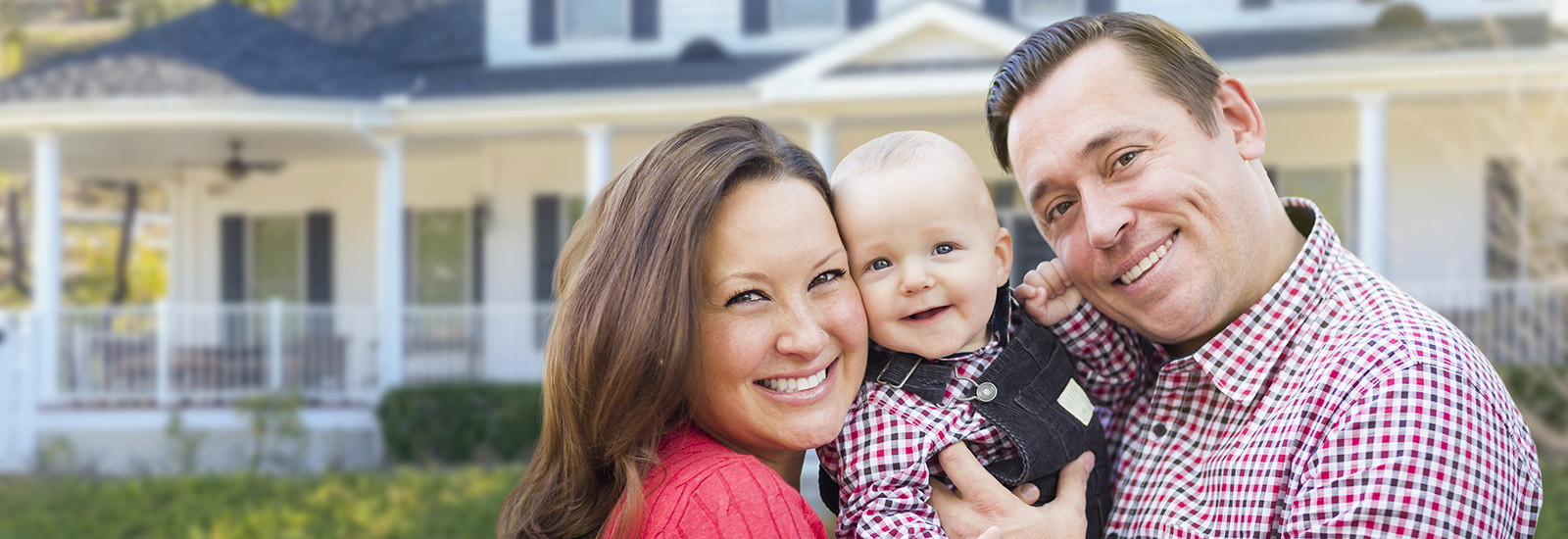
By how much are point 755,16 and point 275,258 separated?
778 cm

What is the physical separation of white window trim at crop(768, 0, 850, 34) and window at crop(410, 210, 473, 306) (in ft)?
15.9

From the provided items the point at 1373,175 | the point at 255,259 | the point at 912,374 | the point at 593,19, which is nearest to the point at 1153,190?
the point at 912,374

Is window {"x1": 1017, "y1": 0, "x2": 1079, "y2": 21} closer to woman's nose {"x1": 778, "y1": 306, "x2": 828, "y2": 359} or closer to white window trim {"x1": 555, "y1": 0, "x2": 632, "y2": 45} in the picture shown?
white window trim {"x1": 555, "y1": 0, "x2": 632, "y2": 45}

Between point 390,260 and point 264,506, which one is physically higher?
point 390,260

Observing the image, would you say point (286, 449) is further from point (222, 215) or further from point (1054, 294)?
point (1054, 294)

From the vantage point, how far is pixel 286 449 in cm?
1279

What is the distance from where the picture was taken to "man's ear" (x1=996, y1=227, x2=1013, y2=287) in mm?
2674

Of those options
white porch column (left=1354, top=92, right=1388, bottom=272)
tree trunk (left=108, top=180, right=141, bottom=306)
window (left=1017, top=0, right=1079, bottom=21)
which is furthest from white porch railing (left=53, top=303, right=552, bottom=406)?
white porch column (left=1354, top=92, right=1388, bottom=272)

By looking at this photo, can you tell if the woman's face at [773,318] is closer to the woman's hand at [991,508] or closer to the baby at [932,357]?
the baby at [932,357]

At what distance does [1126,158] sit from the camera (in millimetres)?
2314

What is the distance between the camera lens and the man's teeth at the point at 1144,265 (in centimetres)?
232

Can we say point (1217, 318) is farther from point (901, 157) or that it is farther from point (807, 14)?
point (807, 14)

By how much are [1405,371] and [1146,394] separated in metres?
0.80

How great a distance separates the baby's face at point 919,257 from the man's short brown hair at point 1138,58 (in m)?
0.24
